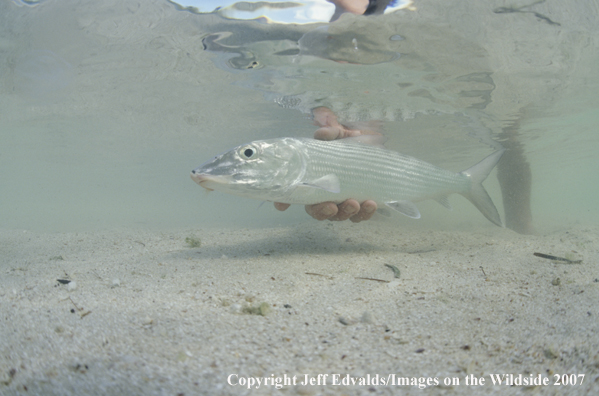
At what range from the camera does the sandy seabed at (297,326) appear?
127 centimetres

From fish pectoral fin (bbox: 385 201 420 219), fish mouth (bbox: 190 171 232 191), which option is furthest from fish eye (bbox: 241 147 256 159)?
fish pectoral fin (bbox: 385 201 420 219)

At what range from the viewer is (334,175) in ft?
13.3

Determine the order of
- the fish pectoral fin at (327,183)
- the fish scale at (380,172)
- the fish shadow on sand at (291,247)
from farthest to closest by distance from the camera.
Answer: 1. the fish shadow on sand at (291,247)
2. the fish scale at (380,172)
3. the fish pectoral fin at (327,183)

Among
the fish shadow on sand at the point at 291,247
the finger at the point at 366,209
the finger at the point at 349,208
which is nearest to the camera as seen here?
the fish shadow on sand at the point at 291,247

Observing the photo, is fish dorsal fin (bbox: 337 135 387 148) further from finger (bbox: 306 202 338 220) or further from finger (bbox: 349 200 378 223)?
finger (bbox: 306 202 338 220)

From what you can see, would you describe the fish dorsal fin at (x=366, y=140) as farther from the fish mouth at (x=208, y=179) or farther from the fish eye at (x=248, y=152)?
the fish mouth at (x=208, y=179)

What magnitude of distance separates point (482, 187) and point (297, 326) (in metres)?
4.73

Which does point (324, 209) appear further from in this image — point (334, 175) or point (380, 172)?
point (380, 172)

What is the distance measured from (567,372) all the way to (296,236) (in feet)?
15.1

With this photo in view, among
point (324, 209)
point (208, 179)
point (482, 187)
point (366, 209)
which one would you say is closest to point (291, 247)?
point (324, 209)

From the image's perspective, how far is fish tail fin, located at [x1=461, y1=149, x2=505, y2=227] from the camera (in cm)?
510

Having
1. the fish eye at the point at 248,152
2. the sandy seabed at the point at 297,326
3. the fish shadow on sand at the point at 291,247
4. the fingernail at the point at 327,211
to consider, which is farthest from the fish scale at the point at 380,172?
the sandy seabed at the point at 297,326

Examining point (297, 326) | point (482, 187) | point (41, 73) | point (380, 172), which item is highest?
point (41, 73)

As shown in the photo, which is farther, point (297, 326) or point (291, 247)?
point (291, 247)
